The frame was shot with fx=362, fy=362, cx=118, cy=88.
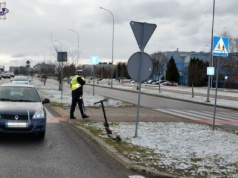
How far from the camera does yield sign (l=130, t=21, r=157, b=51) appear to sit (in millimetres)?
9242

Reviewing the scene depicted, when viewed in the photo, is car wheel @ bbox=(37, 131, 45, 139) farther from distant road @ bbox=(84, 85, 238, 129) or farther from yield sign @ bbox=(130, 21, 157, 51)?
distant road @ bbox=(84, 85, 238, 129)

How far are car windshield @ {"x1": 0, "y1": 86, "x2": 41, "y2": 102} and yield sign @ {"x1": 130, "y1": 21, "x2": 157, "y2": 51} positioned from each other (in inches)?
128

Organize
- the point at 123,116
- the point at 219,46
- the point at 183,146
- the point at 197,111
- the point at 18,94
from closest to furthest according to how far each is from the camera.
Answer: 1. the point at 183,146
2. the point at 18,94
3. the point at 219,46
4. the point at 123,116
5. the point at 197,111

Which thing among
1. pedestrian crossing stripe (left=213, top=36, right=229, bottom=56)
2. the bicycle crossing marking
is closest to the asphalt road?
pedestrian crossing stripe (left=213, top=36, right=229, bottom=56)

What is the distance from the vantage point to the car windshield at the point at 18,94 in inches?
388

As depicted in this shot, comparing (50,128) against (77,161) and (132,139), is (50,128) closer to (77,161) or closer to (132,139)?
(132,139)

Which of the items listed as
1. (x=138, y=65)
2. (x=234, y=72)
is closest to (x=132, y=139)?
(x=138, y=65)

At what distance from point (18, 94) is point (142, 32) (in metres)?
3.87

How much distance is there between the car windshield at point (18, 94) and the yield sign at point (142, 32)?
10.7ft

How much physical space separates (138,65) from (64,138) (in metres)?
2.77

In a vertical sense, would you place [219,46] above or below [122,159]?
above

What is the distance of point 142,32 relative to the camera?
30.5 feet

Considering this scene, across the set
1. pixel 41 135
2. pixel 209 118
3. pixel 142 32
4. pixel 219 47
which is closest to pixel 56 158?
pixel 41 135

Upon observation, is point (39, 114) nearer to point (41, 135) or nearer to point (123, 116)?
point (41, 135)
